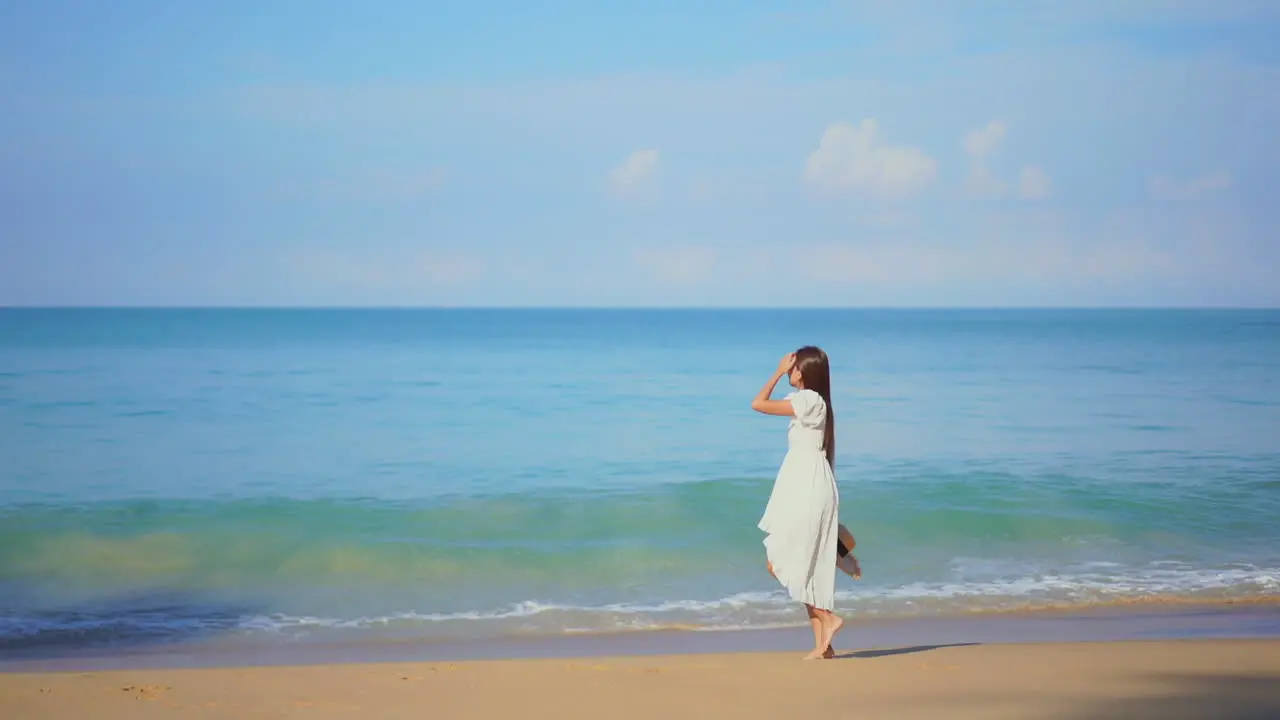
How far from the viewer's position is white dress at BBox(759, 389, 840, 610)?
6.05m

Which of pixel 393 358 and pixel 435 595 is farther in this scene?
pixel 393 358

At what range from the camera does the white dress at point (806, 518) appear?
6047mm

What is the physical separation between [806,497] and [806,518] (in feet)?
0.37

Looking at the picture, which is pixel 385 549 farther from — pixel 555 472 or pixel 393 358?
pixel 393 358

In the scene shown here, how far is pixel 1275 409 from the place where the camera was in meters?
23.1

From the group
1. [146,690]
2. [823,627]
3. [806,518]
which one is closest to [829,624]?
[823,627]

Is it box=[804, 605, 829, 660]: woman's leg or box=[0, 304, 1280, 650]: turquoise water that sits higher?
box=[804, 605, 829, 660]: woman's leg

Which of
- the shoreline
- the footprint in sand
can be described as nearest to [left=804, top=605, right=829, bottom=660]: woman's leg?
the shoreline

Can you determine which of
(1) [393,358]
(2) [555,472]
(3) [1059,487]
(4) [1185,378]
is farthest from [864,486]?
(1) [393,358]

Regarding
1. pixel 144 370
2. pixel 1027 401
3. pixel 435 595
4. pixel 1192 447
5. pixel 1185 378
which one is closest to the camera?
pixel 435 595

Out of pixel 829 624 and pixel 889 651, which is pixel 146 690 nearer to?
pixel 829 624

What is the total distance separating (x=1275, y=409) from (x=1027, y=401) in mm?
4906

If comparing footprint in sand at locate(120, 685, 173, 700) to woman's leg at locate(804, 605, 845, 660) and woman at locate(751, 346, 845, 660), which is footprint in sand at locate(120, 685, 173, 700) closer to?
woman at locate(751, 346, 845, 660)

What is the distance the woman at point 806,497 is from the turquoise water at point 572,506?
2343mm
